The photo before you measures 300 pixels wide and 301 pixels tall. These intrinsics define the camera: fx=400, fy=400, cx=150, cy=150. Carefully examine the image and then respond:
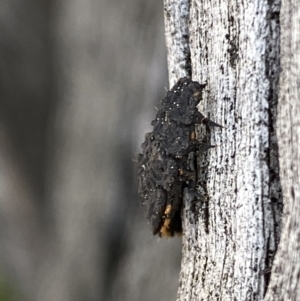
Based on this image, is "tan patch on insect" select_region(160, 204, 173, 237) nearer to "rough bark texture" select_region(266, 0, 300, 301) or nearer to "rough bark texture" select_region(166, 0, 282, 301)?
"rough bark texture" select_region(166, 0, 282, 301)

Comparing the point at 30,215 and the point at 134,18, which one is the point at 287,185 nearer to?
the point at 134,18

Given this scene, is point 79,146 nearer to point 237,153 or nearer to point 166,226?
point 166,226

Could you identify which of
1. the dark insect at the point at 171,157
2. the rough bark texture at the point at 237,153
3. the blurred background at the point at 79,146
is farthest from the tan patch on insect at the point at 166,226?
the blurred background at the point at 79,146

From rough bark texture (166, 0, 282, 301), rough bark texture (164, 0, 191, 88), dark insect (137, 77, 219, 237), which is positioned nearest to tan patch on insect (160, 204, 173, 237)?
dark insect (137, 77, 219, 237)

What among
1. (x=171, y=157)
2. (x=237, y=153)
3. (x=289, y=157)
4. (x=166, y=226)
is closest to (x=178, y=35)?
(x=171, y=157)

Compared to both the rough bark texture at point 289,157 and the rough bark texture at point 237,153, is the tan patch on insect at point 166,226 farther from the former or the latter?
the rough bark texture at point 289,157

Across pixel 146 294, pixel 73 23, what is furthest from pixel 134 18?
pixel 146 294
